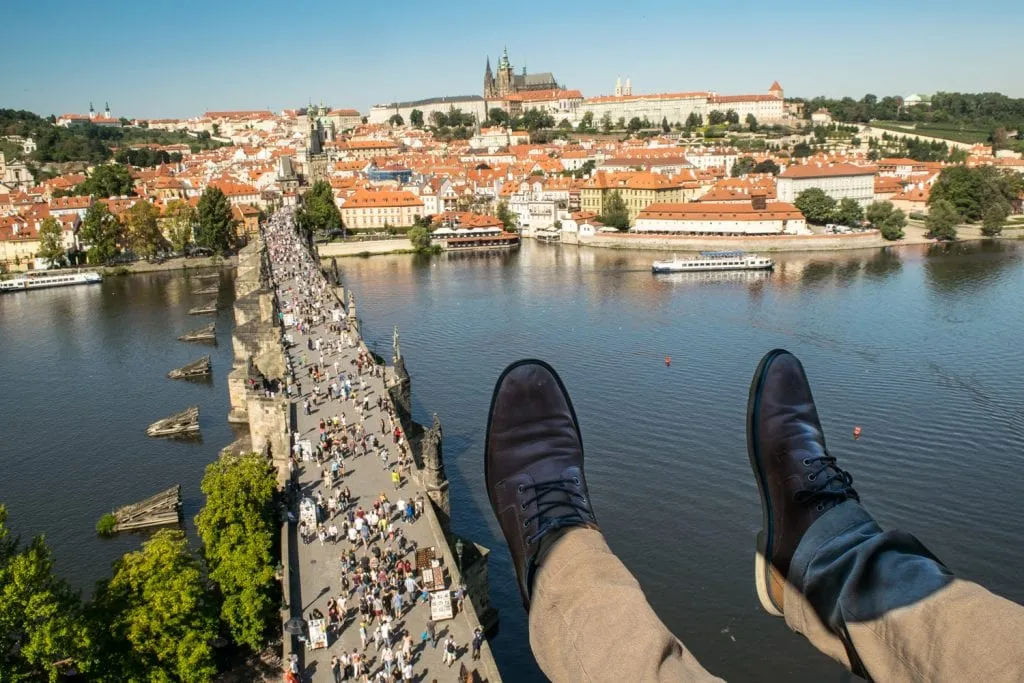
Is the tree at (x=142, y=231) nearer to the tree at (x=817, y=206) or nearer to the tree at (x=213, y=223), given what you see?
the tree at (x=213, y=223)

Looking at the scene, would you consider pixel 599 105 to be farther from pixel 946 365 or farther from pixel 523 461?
pixel 523 461

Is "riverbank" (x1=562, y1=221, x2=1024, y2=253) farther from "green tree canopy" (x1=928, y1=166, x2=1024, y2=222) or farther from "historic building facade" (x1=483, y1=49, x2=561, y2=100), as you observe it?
"historic building facade" (x1=483, y1=49, x2=561, y2=100)

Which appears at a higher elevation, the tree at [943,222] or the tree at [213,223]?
the tree at [213,223]

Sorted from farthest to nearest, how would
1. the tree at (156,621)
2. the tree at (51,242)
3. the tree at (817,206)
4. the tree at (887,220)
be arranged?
the tree at (817,206) → the tree at (887,220) → the tree at (51,242) → the tree at (156,621)

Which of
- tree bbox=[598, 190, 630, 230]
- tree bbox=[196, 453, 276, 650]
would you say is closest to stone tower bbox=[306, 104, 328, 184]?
tree bbox=[598, 190, 630, 230]

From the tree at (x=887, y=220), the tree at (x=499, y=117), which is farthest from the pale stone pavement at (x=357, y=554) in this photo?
the tree at (x=499, y=117)

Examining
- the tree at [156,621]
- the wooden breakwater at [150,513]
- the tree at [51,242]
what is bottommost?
the wooden breakwater at [150,513]
